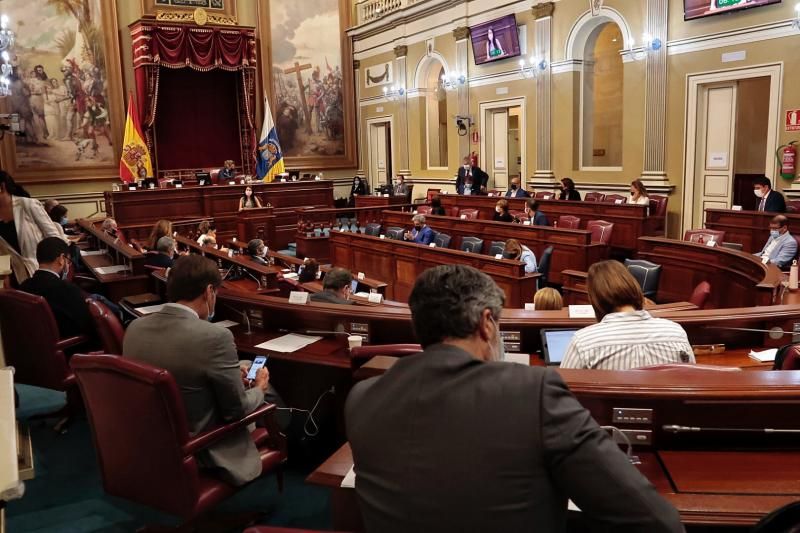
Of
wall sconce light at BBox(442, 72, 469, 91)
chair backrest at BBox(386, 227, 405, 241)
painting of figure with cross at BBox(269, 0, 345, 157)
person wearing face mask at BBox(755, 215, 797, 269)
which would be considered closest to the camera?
person wearing face mask at BBox(755, 215, 797, 269)

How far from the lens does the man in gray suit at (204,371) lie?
2.52m

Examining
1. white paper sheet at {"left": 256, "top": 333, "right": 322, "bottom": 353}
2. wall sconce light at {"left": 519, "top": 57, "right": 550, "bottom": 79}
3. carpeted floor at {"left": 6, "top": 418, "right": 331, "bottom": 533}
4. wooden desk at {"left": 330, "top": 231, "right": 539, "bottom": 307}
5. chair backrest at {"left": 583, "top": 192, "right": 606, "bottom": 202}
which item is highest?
wall sconce light at {"left": 519, "top": 57, "right": 550, "bottom": 79}

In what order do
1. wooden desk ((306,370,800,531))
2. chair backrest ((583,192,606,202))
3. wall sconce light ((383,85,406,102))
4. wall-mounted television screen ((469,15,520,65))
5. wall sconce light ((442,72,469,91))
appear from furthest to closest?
wall sconce light ((383,85,406,102)) < wall sconce light ((442,72,469,91)) < wall-mounted television screen ((469,15,520,65)) < chair backrest ((583,192,606,202)) < wooden desk ((306,370,800,531))

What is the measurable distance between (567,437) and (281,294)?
5064 mm

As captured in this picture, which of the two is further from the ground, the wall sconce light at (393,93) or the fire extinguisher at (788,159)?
the wall sconce light at (393,93)

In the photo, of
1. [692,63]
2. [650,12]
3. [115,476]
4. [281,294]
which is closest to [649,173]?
[692,63]

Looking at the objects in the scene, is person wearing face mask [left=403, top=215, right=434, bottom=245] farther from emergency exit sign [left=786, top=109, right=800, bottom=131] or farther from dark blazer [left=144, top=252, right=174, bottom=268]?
emergency exit sign [left=786, top=109, right=800, bottom=131]

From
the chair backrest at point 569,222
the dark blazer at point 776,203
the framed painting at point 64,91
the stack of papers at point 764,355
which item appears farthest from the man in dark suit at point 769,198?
the framed painting at point 64,91

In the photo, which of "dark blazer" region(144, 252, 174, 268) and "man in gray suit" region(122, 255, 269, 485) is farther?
"dark blazer" region(144, 252, 174, 268)

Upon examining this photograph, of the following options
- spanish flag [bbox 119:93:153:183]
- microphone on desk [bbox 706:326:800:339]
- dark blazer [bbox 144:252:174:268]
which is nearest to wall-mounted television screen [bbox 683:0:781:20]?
microphone on desk [bbox 706:326:800:339]

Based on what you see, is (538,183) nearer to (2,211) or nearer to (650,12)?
(650,12)

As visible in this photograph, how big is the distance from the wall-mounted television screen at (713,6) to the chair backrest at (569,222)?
3542 mm

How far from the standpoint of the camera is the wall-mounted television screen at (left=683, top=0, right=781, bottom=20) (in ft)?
29.4

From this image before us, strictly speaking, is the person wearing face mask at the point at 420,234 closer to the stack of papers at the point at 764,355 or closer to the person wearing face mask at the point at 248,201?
the person wearing face mask at the point at 248,201
